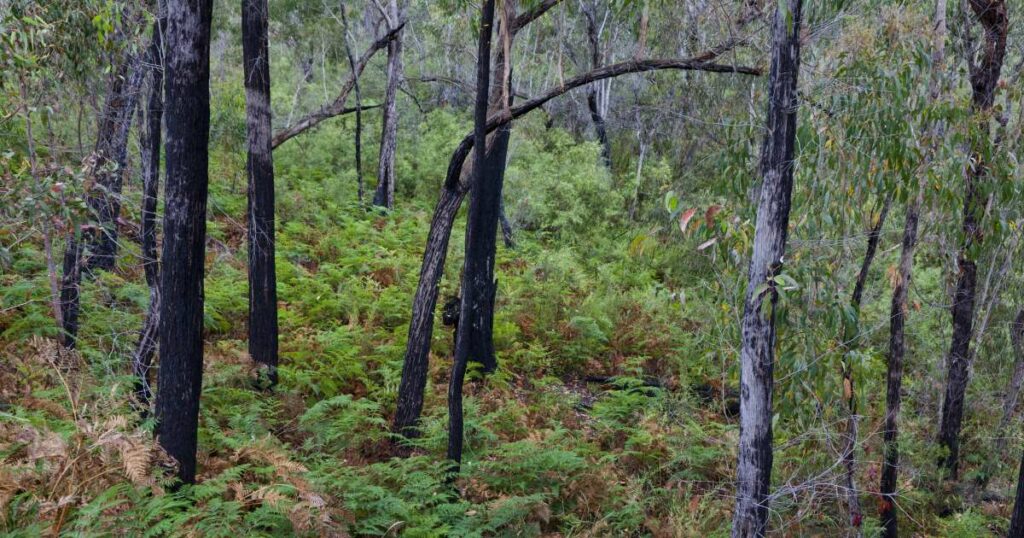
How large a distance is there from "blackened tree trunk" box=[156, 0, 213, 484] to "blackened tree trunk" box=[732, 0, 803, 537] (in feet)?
12.6

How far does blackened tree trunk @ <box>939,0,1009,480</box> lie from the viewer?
699 centimetres

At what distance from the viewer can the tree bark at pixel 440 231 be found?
249 inches

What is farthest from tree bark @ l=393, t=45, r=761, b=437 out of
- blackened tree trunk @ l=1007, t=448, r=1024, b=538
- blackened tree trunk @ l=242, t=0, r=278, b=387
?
blackened tree trunk @ l=1007, t=448, r=1024, b=538

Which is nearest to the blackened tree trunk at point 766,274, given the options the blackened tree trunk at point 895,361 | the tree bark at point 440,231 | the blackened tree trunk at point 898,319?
the tree bark at point 440,231

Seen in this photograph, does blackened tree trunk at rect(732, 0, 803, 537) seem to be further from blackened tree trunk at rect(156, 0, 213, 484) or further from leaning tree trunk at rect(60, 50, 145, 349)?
leaning tree trunk at rect(60, 50, 145, 349)

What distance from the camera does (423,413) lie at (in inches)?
327

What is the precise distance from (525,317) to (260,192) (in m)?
5.47

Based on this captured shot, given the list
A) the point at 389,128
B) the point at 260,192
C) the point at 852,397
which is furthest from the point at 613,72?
the point at 389,128

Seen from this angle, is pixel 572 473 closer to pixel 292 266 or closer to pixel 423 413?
pixel 423 413

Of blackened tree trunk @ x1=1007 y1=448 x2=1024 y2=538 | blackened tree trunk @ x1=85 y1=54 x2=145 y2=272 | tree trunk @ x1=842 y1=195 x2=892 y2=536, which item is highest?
blackened tree trunk @ x1=85 y1=54 x2=145 y2=272

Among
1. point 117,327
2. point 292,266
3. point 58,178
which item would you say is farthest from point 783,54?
point 292,266

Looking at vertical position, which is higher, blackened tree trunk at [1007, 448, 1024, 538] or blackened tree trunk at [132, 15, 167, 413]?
blackened tree trunk at [132, 15, 167, 413]

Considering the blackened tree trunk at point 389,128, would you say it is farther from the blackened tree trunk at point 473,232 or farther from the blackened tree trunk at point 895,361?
the blackened tree trunk at point 895,361

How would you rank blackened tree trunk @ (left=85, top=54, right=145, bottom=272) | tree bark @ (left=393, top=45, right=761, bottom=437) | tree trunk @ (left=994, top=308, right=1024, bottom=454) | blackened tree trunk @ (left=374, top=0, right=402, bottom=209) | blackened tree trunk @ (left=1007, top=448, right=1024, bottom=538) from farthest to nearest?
blackened tree trunk @ (left=374, top=0, right=402, bottom=209), tree trunk @ (left=994, top=308, right=1024, bottom=454), blackened tree trunk @ (left=85, top=54, right=145, bottom=272), blackened tree trunk @ (left=1007, top=448, right=1024, bottom=538), tree bark @ (left=393, top=45, right=761, bottom=437)
